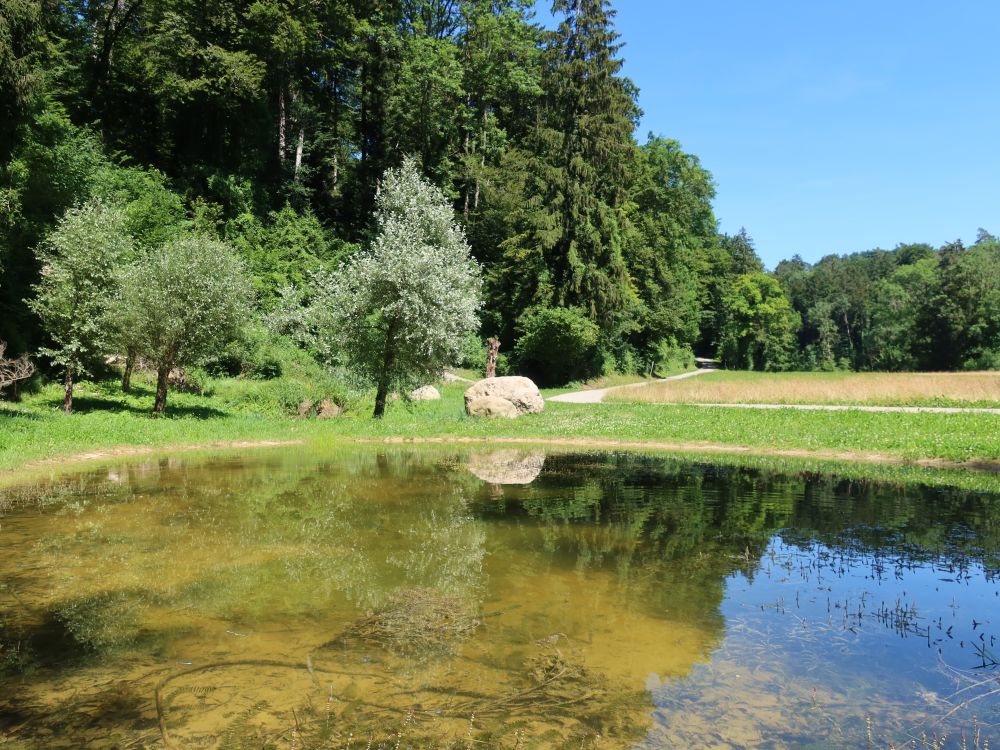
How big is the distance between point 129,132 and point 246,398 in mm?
29024

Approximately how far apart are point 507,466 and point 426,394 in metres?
16.5

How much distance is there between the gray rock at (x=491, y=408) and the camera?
27250 mm

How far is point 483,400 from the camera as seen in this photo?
90.3 ft

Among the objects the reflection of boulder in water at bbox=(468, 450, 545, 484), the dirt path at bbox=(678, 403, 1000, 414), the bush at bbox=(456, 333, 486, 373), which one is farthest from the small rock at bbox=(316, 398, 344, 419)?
the dirt path at bbox=(678, 403, 1000, 414)

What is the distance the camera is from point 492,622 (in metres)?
6.67

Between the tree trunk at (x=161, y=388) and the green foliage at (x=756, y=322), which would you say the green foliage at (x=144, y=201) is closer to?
the tree trunk at (x=161, y=388)

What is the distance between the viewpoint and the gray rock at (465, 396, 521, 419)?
27250 millimetres

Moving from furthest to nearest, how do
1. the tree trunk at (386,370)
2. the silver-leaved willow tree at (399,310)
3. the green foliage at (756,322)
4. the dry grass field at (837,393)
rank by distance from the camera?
the green foliage at (756,322) → the dry grass field at (837,393) → the tree trunk at (386,370) → the silver-leaved willow tree at (399,310)

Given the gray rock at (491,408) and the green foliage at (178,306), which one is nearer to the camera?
the green foliage at (178,306)

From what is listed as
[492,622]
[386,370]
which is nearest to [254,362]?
[386,370]

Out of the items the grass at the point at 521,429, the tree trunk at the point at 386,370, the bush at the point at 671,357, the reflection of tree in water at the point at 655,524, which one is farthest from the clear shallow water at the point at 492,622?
the bush at the point at 671,357

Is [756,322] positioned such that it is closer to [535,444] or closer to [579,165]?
[579,165]

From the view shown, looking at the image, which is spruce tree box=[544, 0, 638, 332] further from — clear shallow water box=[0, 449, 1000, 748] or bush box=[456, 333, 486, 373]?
clear shallow water box=[0, 449, 1000, 748]

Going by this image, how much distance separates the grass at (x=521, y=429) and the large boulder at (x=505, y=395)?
69cm
